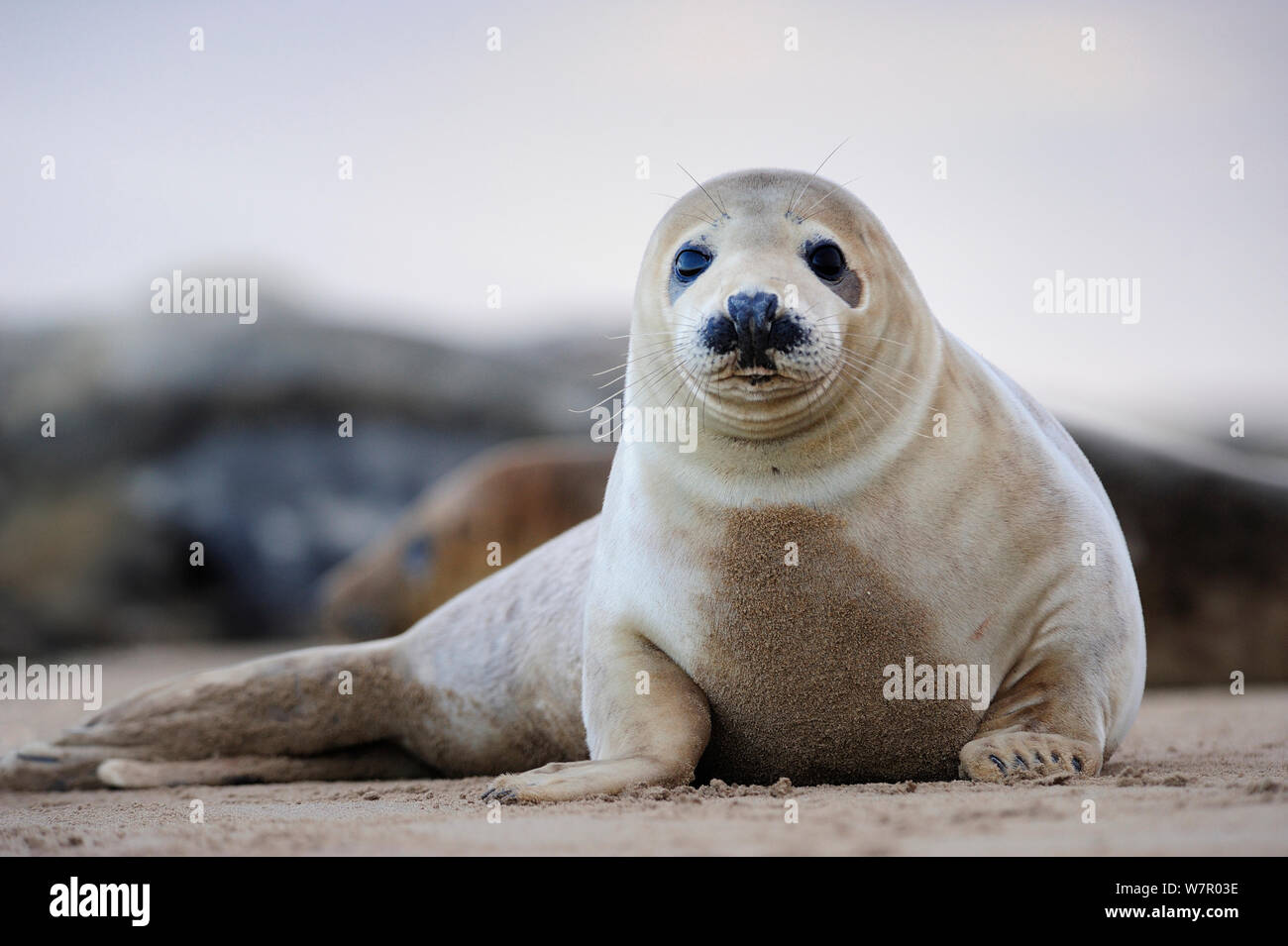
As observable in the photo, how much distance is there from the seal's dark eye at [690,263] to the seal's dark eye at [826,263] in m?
0.23

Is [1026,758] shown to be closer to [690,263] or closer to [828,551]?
[828,551]

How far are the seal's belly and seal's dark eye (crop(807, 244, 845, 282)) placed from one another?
20.3 inches

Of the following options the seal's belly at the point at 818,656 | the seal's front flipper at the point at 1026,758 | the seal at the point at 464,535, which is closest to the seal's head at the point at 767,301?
the seal's belly at the point at 818,656

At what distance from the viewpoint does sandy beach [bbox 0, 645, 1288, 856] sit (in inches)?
86.9

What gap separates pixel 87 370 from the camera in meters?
14.1

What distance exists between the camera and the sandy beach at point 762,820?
86.9 inches

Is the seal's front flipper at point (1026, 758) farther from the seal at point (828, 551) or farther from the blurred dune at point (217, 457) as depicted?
the blurred dune at point (217, 457)

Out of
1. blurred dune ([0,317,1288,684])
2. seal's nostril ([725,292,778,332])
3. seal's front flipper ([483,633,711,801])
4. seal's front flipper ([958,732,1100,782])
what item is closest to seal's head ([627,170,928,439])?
seal's nostril ([725,292,778,332])

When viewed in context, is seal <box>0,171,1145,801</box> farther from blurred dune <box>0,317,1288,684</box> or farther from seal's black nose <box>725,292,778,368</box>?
blurred dune <box>0,317,1288,684</box>

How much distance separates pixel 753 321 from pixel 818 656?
2.59ft

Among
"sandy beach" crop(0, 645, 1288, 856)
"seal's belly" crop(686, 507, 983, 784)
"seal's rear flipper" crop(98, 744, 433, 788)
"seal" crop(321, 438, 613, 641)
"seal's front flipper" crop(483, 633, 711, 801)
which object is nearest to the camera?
"sandy beach" crop(0, 645, 1288, 856)

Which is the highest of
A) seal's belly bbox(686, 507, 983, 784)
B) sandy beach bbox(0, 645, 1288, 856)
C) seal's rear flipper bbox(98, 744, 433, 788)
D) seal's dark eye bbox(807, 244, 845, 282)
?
seal's dark eye bbox(807, 244, 845, 282)
